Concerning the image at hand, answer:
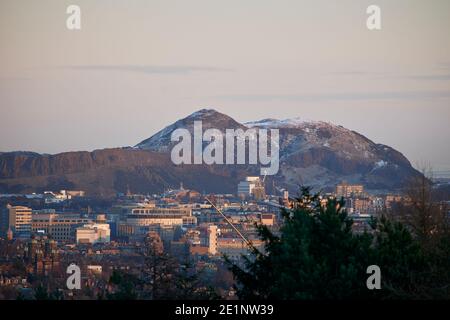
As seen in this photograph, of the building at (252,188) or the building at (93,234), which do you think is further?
the building at (252,188)

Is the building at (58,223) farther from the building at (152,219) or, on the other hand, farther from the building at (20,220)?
the building at (152,219)

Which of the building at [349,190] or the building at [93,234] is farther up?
the building at [349,190]

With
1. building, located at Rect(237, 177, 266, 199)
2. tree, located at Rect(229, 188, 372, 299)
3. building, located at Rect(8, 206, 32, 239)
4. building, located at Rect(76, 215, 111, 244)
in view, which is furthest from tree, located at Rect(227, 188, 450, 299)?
building, located at Rect(237, 177, 266, 199)

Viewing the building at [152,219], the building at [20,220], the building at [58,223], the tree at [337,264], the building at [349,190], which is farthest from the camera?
the building at [349,190]
